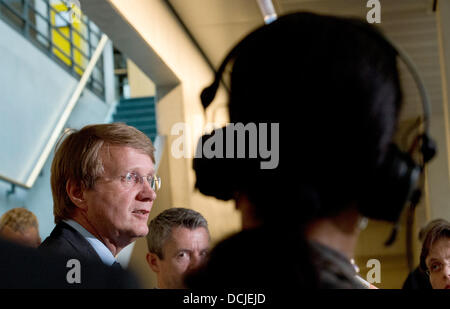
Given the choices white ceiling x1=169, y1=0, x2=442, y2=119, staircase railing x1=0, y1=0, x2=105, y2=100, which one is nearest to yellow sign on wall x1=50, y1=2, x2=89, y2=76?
staircase railing x1=0, y1=0, x2=105, y2=100

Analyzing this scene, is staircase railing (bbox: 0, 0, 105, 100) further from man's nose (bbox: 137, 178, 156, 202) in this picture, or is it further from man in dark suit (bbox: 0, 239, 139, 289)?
man in dark suit (bbox: 0, 239, 139, 289)

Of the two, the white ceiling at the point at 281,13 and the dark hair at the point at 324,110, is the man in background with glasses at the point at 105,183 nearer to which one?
the dark hair at the point at 324,110

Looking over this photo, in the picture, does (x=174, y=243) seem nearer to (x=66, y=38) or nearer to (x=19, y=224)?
(x=19, y=224)

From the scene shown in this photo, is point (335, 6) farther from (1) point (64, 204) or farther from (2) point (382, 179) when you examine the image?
(2) point (382, 179)

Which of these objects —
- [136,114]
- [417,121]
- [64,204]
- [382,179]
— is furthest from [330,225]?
[136,114]

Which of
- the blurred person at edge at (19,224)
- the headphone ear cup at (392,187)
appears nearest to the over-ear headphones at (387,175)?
the headphone ear cup at (392,187)

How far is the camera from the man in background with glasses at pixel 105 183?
4.90 feet

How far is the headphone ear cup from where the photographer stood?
55 centimetres

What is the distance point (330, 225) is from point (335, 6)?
5.33 meters

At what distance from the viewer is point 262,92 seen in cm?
56

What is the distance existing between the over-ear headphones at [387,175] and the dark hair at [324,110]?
0.04 feet

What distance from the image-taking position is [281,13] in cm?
529

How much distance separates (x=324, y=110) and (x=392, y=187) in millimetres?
91

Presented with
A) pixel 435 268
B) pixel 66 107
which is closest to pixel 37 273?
pixel 435 268
